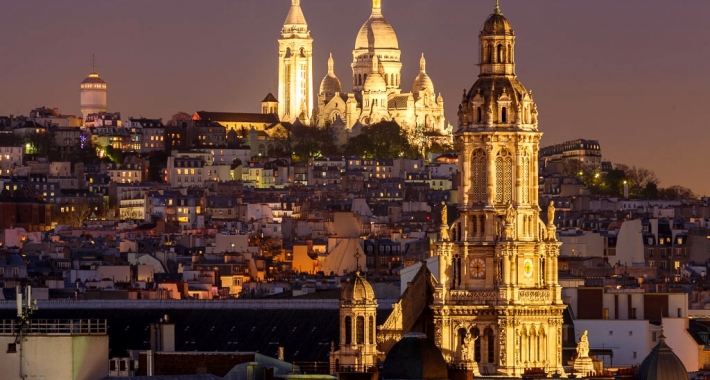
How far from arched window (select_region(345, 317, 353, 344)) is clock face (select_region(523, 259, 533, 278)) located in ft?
17.2

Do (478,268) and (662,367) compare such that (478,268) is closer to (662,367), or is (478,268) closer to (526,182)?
(526,182)

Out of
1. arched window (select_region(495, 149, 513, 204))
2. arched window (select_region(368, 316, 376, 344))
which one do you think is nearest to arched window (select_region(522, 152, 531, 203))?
arched window (select_region(495, 149, 513, 204))

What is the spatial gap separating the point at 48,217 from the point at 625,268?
260ft

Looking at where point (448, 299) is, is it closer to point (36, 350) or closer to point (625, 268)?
point (36, 350)

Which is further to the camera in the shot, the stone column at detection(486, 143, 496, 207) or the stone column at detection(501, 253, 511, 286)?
the stone column at detection(486, 143, 496, 207)

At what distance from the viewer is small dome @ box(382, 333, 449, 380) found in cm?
4931

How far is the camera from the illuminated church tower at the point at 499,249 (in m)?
61.1

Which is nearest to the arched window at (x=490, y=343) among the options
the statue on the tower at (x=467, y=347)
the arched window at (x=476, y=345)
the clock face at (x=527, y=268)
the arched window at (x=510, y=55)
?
the arched window at (x=476, y=345)

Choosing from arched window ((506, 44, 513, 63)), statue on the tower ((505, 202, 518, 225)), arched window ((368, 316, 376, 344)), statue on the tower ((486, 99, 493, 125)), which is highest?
arched window ((506, 44, 513, 63))

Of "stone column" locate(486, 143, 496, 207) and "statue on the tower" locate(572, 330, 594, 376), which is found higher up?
"stone column" locate(486, 143, 496, 207)

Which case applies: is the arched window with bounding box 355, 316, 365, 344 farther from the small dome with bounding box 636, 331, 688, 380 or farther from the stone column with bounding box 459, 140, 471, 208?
the small dome with bounding box 636, 331, 688, 380

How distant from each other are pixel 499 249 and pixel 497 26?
4.60m

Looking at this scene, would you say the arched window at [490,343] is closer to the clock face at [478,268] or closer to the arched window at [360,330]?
the clock face at [478,268]

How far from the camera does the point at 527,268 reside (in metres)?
62.2
